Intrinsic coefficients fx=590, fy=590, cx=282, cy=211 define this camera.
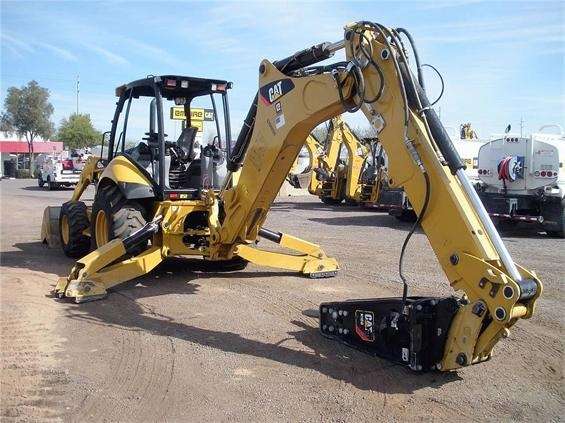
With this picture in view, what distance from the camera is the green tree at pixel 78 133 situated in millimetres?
64688

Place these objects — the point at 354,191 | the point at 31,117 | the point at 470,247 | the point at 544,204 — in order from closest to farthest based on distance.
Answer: the point at 470,247 → the point at 544,204 → the point at 354,191 → the point at 31,117

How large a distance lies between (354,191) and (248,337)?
14.3 metres

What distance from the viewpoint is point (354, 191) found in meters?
19.4

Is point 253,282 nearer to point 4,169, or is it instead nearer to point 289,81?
point 289,81

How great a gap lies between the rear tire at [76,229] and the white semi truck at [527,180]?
874 centimetres

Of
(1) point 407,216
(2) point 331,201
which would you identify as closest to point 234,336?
(1) point 407,216

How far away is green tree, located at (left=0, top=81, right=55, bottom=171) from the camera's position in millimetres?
54812

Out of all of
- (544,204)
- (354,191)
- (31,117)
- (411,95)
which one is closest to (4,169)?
(31,117)

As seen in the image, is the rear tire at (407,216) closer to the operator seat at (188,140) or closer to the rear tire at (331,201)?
the rear tire at (331,201)

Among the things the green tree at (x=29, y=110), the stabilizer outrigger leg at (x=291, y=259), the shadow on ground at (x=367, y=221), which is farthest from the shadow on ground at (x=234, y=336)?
the green tree at (x=29, y=110)

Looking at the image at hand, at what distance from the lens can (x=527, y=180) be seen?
13.0 m

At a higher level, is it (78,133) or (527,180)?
(78,133)

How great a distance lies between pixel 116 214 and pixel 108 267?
78 centimetres

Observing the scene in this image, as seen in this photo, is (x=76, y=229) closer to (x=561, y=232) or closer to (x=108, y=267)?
(x=108, y=267)
